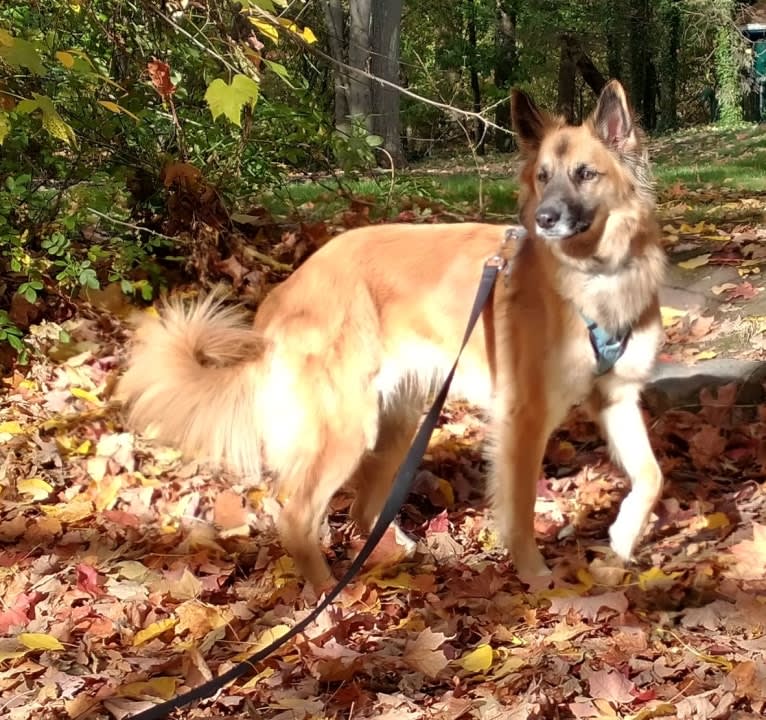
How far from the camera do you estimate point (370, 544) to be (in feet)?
8.55

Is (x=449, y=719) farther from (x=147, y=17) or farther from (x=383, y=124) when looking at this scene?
(x=383, y=124)

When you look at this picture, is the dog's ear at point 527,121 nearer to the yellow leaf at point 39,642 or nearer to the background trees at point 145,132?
the background trees at point 145,132

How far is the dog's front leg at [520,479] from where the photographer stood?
136 inches

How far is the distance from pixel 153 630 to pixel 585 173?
2.35m

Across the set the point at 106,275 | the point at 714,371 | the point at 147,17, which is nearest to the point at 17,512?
the point at 106,275

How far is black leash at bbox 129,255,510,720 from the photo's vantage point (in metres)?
2.25

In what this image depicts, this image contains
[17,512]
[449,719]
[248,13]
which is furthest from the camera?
[17,512]

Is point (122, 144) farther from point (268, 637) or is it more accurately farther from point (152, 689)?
point (152, 689)

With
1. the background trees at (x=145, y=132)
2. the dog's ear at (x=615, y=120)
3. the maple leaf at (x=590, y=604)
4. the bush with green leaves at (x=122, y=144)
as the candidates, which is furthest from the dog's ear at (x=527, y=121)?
the maple leaf at (x=590, y=604)

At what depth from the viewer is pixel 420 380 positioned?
149 inches

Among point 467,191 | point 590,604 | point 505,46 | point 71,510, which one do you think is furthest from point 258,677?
point 505,46

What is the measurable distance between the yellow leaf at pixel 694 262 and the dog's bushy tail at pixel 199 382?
342 cm

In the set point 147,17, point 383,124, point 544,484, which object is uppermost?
point 147,17

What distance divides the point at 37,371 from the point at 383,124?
7710 mm
